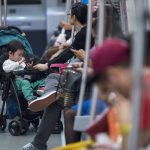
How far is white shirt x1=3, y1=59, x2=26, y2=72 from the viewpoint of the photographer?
7.09m

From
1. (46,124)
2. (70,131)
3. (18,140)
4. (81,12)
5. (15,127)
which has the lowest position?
(18,140)

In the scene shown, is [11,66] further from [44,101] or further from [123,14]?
[123,14]

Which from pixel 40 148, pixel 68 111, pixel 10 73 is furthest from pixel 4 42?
pixel 68 111

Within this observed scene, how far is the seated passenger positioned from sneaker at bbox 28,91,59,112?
541 mm

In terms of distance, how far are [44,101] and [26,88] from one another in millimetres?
903

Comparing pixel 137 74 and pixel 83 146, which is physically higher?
pixel 137 74

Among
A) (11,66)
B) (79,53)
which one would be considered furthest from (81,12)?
(11,66)

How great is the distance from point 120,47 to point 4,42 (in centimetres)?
542

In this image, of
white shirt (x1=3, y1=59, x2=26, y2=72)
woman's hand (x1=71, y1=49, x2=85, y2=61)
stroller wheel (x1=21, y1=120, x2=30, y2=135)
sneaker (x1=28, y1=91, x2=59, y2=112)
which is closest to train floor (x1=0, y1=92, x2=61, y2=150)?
stroller wheel (x1=21, y1=120, x2=30, y2=135)

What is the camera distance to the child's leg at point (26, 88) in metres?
6.87

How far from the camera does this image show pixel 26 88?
6.94 m

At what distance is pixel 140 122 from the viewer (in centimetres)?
244

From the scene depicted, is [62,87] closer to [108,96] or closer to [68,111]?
[68,111]

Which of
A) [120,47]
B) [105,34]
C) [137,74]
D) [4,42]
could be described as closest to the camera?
[137,74]
